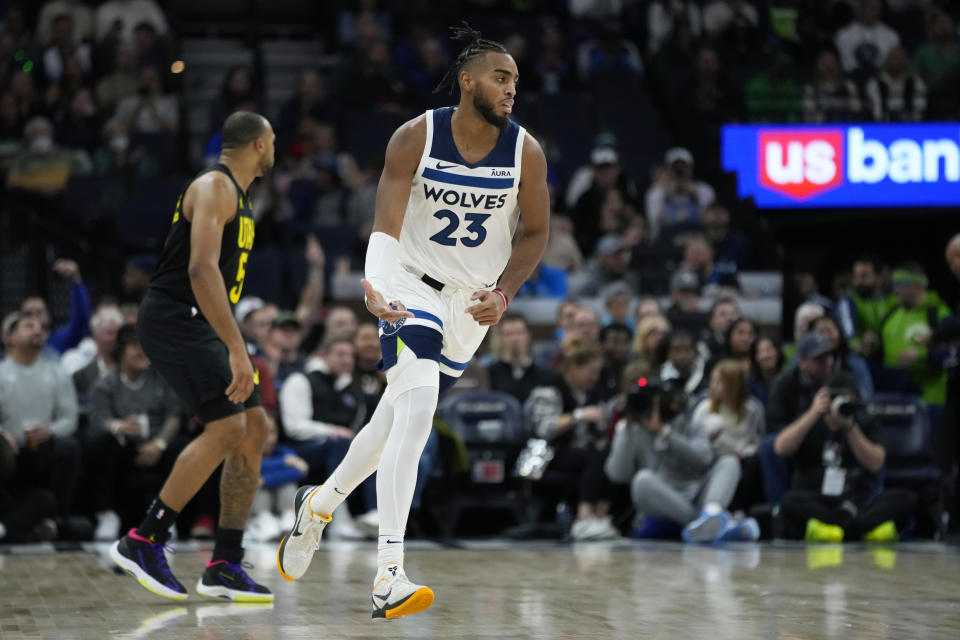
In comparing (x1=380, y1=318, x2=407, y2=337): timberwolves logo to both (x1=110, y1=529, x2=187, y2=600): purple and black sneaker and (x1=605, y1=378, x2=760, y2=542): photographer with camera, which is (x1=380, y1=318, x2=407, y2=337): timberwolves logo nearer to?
(x1=110, y1=529, x2=187, y2=600): purple and black sneaker

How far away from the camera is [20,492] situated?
29.2ft

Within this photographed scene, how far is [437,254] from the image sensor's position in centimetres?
522

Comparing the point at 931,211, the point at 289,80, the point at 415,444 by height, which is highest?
the point at 289,80

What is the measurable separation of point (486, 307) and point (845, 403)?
13.9 feet

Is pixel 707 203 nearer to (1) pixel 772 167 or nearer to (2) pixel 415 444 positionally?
(1) pixel 772 167

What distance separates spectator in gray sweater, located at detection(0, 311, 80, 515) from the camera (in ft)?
29.2

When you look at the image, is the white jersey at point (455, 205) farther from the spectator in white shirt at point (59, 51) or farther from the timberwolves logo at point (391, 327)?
the spectator in white shirt at point (59, 51)

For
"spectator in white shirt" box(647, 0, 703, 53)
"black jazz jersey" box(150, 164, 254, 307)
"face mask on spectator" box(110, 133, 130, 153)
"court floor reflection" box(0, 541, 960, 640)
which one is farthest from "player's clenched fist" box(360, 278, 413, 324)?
"spectator in white shirt" box(647, 0, 703, 53)

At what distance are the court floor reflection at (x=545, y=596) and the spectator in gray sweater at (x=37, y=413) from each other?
103 centimetres

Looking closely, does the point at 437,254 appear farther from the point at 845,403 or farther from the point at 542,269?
the point at 542,269

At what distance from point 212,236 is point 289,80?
1123 cm

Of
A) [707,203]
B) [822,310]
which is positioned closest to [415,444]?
[822,310]

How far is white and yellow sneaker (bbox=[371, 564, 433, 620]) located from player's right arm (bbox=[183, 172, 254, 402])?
1095mm

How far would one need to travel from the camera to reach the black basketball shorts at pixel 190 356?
5688mm
